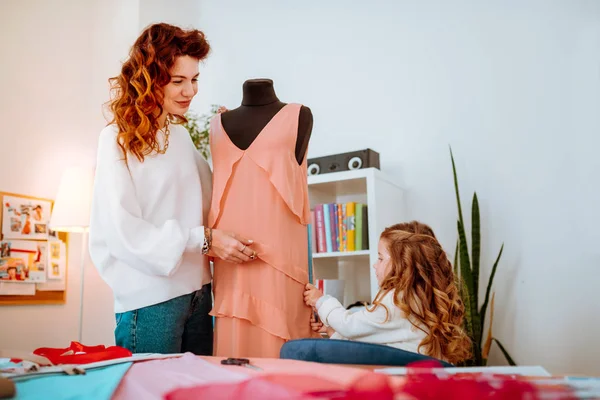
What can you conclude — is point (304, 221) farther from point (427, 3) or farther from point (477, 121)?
point (427, 3)

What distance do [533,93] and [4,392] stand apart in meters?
2.69

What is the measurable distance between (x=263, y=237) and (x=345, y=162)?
138cm

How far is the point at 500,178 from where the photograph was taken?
2.78 metres

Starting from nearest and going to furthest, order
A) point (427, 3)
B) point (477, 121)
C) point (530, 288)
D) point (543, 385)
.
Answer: point (543, 385)
point (530, 288)
point (477, 121)
point (427, 3)

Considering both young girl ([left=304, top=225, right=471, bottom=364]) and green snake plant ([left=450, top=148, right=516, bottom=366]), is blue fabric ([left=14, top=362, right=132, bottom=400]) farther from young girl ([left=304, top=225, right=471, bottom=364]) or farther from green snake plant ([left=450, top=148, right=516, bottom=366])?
green snake plant ([left=450, top=148, right=516, bottom=366])

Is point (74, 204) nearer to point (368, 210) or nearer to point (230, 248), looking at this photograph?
point (368, 210)

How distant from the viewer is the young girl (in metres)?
1.59

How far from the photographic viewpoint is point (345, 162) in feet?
9.23

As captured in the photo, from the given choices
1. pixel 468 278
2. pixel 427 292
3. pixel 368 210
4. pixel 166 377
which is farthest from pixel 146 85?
pixel 468 278

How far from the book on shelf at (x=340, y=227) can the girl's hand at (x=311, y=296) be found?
1.19m

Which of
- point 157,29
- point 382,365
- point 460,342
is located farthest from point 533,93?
point 382,365

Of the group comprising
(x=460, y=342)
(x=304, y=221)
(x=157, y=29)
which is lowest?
(x=460, y=342)

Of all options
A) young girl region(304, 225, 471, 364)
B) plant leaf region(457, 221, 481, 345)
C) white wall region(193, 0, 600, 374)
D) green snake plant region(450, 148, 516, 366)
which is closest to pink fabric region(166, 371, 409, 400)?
young girl region(304, 225, 471, 364)

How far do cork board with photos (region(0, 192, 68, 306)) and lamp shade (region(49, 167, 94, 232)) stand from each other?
0.10 meters
